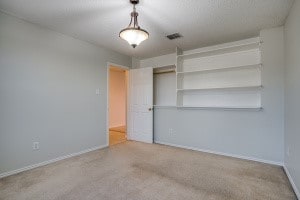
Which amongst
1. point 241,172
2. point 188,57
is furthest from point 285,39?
point 241,172

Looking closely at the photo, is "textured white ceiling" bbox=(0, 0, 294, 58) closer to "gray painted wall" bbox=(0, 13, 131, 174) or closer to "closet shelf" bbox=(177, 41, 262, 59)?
"closet shelf" bbox=(177, 41, 262, 59)

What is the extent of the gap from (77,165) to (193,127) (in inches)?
100

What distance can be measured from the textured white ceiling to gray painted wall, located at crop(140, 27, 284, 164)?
1.88 feet

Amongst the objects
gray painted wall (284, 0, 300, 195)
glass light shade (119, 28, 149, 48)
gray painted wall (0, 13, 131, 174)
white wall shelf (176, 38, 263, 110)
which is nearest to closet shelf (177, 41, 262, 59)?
white wall shelf (176, 38, 263, 110)

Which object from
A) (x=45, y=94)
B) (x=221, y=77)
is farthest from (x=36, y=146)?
(x=221, y=77)

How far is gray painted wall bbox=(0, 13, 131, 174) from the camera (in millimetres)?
2561

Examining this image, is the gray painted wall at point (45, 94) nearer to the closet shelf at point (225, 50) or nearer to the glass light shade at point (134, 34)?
the glass light shade at point (134, 34)

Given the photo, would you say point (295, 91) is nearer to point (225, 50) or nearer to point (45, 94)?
point (225, 50)

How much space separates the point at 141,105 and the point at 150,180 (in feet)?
8.19

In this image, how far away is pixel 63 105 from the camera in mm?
3277

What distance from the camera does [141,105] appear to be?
4715 millimetres

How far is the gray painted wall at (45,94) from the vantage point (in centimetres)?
256

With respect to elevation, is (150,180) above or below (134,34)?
below

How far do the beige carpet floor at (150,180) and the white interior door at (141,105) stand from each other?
1.23 meters
